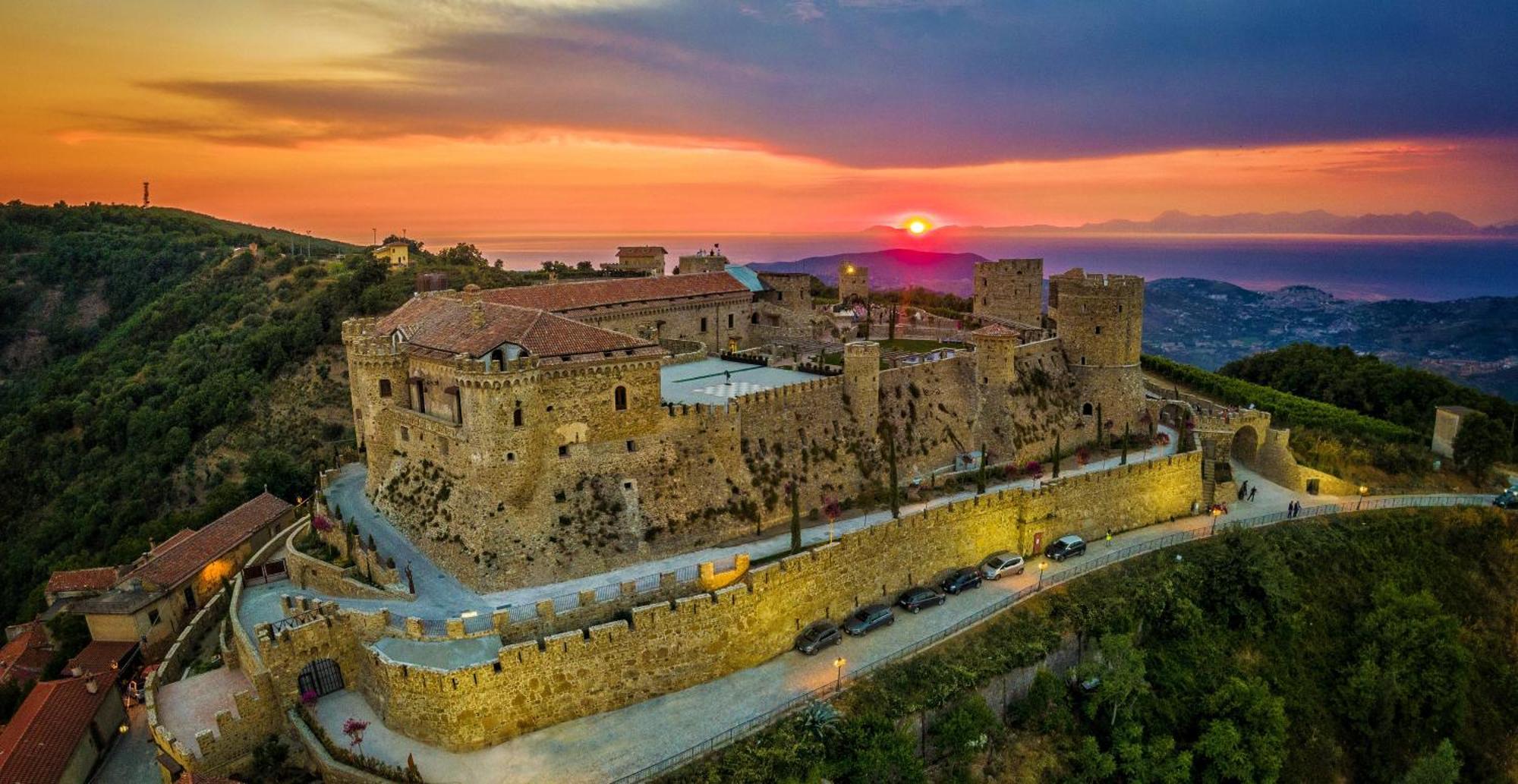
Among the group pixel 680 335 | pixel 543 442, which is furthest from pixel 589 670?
pixel 680 335

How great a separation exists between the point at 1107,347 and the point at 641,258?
4555 centimetres

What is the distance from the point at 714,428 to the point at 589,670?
11318 millimetres

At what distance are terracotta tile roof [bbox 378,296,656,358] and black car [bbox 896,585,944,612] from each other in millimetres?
13798

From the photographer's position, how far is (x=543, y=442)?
2944 centimetres

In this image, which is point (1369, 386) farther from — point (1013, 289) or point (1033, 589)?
point (1033, 589)

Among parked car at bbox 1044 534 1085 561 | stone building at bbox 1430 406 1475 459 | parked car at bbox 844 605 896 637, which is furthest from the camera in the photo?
stone building at bbox 1430 406 1475 459

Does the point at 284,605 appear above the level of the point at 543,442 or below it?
below

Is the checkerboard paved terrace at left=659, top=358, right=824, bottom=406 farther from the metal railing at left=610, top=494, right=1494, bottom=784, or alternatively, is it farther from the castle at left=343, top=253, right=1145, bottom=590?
the metal railing at left=610, top=494, right=1494, bottom=784

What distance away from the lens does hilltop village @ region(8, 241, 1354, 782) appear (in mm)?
24391

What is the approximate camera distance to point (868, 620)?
2906 cm

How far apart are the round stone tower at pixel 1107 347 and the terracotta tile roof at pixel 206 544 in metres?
42.2

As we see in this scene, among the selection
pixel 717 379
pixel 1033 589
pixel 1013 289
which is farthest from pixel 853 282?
pixel 1033 589

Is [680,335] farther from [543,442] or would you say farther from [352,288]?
[352,288]

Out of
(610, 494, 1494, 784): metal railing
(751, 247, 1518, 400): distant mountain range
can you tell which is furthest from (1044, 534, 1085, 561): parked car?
(751, 247, 1518, 400): distant mountain range
